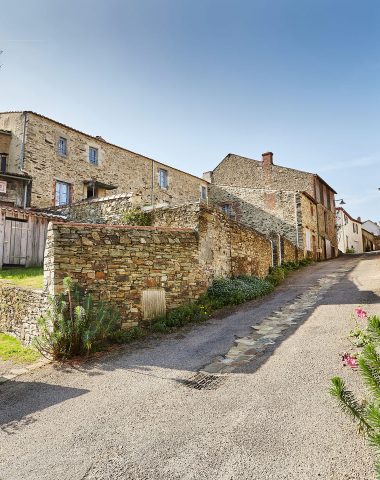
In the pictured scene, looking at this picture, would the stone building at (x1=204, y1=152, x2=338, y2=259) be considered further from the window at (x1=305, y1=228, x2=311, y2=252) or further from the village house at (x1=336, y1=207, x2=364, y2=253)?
the village house at (x1=336, y1=207, x2=364, y2=253)

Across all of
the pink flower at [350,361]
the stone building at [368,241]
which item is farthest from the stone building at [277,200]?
the pink flower at [350,361]

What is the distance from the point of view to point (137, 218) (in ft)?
39.6

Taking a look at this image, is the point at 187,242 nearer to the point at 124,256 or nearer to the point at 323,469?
the point at 124,256

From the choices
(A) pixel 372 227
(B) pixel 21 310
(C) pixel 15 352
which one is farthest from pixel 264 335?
(A) pixel 372 227

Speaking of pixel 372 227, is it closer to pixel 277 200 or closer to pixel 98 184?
pixel 277 200

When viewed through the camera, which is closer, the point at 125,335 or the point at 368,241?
the point at 125,335

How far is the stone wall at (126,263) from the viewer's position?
7516 mm

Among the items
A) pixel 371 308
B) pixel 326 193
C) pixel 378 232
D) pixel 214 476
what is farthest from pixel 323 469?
pixel 378 232

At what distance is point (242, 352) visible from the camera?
20.7ft

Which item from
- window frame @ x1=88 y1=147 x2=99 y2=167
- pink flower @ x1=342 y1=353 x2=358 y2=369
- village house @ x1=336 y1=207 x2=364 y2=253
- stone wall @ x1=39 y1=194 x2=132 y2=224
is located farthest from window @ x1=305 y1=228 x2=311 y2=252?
pink flower @ x1=342 y1=353 x2=358 y2=369

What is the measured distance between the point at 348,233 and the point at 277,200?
1953 cm

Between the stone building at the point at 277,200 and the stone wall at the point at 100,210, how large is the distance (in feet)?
37.4

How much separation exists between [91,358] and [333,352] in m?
4.81

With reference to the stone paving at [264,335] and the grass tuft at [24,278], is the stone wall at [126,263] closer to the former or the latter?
the grass tuft at [24,278]
